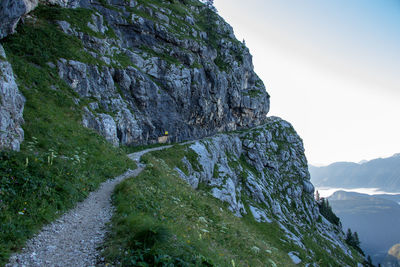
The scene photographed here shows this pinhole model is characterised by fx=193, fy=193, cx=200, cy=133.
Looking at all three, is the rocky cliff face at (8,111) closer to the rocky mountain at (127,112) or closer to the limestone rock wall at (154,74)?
the rocky mountain at (127,112)

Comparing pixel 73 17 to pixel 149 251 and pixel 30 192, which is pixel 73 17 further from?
pixel 149 251

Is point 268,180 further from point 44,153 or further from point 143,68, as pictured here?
point 44,153

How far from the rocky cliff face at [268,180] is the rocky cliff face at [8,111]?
23063mm

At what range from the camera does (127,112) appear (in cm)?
3541

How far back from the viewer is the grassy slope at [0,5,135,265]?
782cm

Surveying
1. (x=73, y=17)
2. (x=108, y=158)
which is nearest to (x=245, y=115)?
(x=73, y=17)

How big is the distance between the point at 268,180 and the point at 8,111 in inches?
3018

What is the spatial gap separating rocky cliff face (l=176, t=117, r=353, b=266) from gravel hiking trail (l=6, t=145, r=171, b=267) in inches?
898

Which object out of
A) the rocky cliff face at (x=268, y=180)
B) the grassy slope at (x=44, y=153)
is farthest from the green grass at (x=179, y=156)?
the grassy slope at (x=44, y=153)

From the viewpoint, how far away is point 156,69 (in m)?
48.0

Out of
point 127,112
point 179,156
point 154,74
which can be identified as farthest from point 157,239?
point 154,74

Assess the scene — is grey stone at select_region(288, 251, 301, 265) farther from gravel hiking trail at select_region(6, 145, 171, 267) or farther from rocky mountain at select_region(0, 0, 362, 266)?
gravel hiking trail at select_region(6, 145, 171, 267)

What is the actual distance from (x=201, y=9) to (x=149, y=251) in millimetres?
120819

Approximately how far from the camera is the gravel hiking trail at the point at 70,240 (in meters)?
6.19
